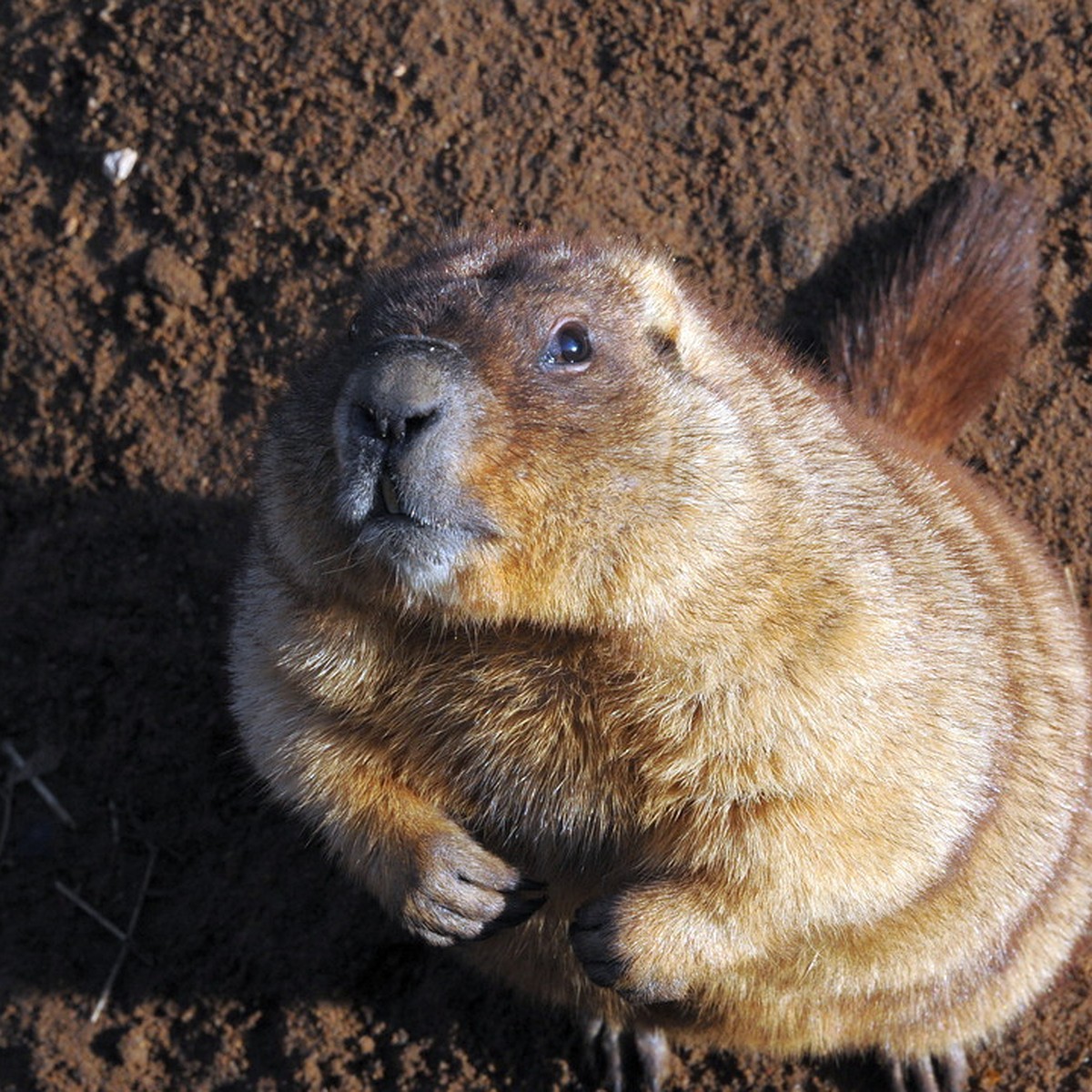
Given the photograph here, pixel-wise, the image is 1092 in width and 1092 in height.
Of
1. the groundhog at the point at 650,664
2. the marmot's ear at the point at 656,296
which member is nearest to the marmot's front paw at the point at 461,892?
the groundhog at the point at 650,664

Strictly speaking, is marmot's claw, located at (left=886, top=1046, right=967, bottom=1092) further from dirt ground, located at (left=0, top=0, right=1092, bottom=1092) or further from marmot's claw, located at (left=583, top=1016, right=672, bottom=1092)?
dirt ground, located at (left=0, top=0, right=1092, bottom=1092)

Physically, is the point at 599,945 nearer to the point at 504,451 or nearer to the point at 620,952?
the point at 620,952

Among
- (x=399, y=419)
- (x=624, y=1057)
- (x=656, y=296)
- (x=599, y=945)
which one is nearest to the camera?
(x=399, y=419)

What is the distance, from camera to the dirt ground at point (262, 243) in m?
5.04

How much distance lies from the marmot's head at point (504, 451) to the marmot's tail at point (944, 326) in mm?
1566

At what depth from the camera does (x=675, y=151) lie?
17.1 ft

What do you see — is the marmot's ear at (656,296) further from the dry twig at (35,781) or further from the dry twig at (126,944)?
the dry twig at (35,781)

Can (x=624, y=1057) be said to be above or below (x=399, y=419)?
below

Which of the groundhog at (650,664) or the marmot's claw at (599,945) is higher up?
the groundhog at (650,664)

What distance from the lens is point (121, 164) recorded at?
208 inches

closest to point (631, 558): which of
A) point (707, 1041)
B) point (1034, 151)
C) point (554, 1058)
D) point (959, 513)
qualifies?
point (959, 513)

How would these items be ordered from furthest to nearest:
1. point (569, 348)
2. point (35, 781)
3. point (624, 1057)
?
point (35, 781) < point (624, 1057) < point (569, 348)

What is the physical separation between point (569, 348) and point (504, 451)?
0.37m

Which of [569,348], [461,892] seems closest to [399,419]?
[569,348]
